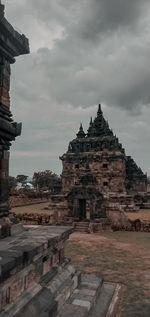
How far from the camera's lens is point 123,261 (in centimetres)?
923

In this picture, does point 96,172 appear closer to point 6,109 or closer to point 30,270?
point 6,109

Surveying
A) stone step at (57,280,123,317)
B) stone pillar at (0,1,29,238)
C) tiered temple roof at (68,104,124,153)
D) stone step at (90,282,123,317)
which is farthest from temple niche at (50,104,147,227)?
stone pillar at (0,1,29,238)

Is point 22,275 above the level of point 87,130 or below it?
below

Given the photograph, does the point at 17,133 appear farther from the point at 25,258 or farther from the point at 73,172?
the point at 73,172

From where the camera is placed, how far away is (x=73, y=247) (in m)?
11.5

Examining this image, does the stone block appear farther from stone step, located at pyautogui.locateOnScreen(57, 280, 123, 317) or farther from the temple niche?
the temple niche

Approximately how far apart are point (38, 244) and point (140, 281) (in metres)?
4.66

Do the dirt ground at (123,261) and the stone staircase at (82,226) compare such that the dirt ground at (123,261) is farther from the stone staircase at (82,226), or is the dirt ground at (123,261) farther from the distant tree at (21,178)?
the distant tree at (21,178)

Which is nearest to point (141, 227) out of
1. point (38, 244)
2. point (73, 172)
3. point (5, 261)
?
point (38, 244)

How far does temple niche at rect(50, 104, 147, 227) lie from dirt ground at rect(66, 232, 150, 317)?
3.88 meters

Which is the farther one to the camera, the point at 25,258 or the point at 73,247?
the point at 73,247

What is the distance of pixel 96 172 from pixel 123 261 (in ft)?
91.6

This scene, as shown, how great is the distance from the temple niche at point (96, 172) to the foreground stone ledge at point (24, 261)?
13033mm

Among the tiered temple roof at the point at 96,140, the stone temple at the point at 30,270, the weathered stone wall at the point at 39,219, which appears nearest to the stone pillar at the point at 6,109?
the stone temple at the point at 30,270
